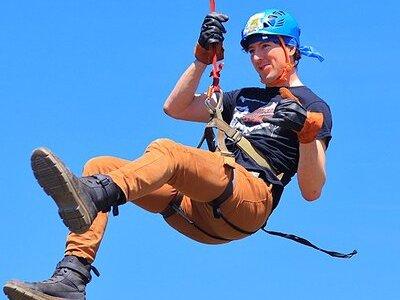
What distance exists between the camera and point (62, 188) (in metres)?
8.10

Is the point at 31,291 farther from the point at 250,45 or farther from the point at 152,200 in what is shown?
the point at 250,45

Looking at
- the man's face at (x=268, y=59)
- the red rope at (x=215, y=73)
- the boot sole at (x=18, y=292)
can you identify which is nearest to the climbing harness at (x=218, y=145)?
the red rope at (x=215, y=73)

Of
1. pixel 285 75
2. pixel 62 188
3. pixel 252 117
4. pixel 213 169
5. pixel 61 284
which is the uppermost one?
pixel 285 75

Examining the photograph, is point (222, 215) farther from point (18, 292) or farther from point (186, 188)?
point (18, 292)

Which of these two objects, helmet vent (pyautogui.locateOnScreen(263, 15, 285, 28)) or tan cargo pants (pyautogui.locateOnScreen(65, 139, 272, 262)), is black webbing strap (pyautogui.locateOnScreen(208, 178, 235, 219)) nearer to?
tan cargo pants (pyautogui.locateOnScreen(65, 139, 272, 262))

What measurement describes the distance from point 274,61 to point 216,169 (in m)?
1.52

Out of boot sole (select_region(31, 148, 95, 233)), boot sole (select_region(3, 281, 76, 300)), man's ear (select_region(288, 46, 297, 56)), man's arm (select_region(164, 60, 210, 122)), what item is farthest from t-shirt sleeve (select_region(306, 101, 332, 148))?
boot sole (select_region(3, 281, 76, 300))

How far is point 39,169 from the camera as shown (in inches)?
323

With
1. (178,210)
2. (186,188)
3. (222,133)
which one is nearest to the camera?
(186,188)

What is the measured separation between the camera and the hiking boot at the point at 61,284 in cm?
829

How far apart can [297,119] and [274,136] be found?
89 centimetres

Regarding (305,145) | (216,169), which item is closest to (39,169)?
(216,169)

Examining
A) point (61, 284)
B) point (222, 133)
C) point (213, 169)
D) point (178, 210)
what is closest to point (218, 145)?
point (222, 133)

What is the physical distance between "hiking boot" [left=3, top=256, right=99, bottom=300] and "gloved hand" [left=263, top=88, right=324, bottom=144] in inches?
75.9
